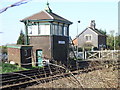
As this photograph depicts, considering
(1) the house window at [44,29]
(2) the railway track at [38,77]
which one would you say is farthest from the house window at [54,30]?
(2) the railway track at [38,77]

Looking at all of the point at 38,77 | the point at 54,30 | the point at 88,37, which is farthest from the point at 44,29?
the point at 88,37

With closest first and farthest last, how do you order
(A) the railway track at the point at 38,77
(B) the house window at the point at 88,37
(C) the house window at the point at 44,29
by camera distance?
(A) the railway track at the point at 38,77
(C) the house window at the point at 44,29
(B) the house window at the point at 88,37

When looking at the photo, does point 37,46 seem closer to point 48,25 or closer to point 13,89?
point 48,25

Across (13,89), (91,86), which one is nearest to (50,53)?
(13,89)

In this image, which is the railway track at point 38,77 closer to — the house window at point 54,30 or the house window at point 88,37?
the house window at point 54,30

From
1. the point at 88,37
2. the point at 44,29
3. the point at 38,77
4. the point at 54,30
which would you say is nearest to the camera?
the point at 38,77

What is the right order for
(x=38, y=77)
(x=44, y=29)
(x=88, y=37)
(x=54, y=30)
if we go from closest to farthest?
(x=38, y=77) → (x=44, y=29) → (x=54, y=30) → (x=88, y=37)

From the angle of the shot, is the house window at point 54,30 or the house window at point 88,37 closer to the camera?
the house window at point 54,30

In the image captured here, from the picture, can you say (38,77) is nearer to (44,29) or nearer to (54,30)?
(44,29)

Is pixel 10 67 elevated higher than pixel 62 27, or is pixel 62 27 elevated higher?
pixel 62 27

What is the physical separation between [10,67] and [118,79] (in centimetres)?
1476

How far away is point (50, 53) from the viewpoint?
821 inches

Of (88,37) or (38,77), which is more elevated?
(88,37)

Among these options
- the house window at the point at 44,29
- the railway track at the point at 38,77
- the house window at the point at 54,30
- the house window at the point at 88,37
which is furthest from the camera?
the house window at the point at 88,37
